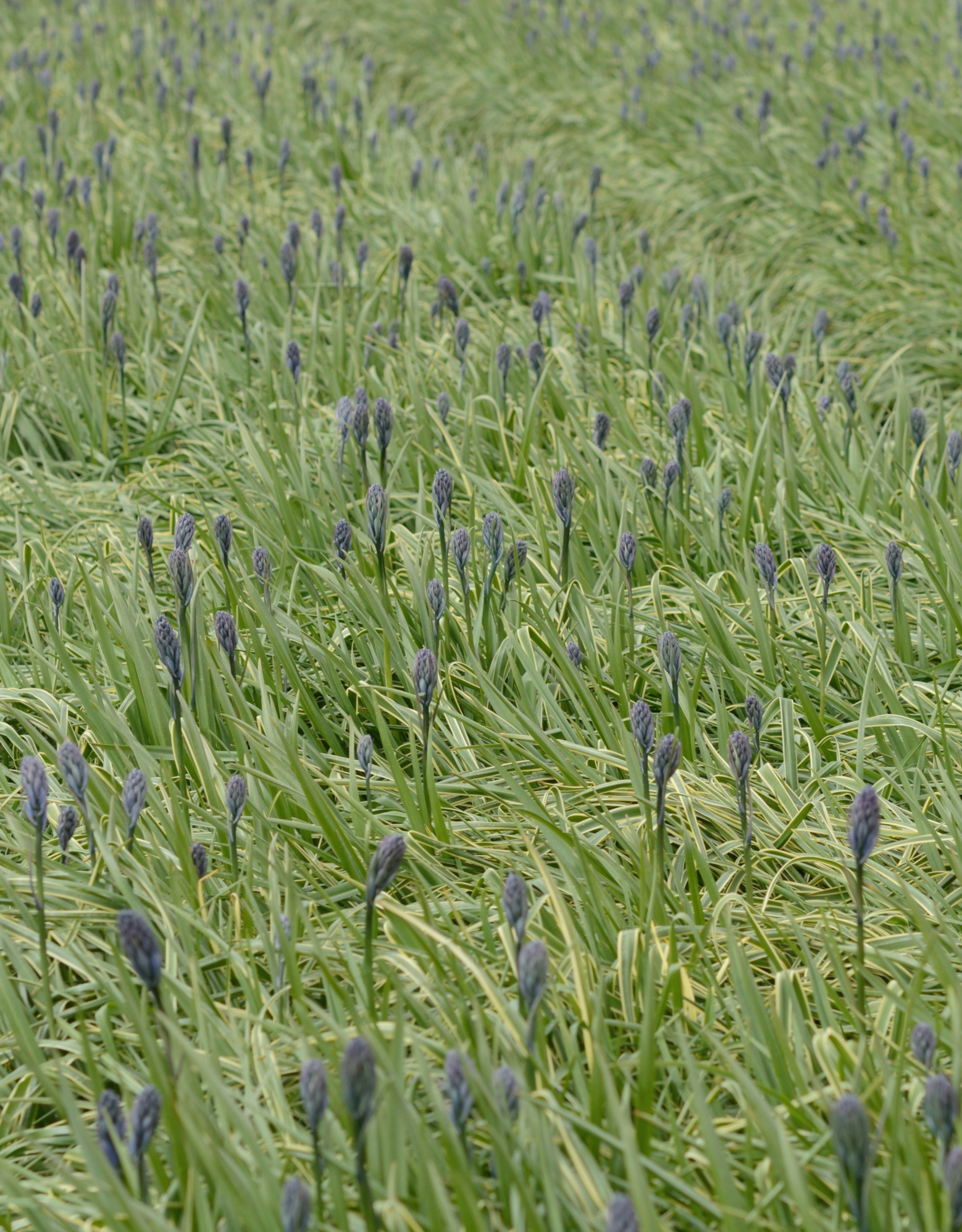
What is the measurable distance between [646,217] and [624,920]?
6.60 m

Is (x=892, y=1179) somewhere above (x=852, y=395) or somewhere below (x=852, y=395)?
below

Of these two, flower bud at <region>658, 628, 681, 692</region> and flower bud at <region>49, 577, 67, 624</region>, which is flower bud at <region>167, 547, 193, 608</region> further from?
flower bud at <region>658, 628, 681, 692</region>

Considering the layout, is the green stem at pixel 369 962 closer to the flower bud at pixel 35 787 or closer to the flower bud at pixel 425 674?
the flower bud at pixel 425 674

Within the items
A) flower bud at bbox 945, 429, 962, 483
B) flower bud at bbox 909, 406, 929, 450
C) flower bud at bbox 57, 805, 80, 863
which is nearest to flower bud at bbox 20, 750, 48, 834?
flower bud at bbox 57, 805, 80, 863

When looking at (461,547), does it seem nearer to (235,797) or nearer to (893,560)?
(235,797)

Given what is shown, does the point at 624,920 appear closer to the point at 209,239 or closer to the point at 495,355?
the point at 495,355

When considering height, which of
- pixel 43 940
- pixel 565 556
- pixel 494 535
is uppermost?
pixel 494 535

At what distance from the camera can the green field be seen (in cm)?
185

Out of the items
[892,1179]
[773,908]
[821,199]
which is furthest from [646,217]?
[892,1179]

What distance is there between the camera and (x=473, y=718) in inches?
126

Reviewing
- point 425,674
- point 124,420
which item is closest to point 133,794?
point 425,674

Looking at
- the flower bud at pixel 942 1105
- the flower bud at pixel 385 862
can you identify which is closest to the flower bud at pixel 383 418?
the flower bud at pixel 385 862

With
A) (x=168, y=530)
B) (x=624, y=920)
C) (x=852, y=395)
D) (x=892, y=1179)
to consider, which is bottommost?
(x=168, y=530)

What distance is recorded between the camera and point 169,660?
Answer: 2500 millimetres
